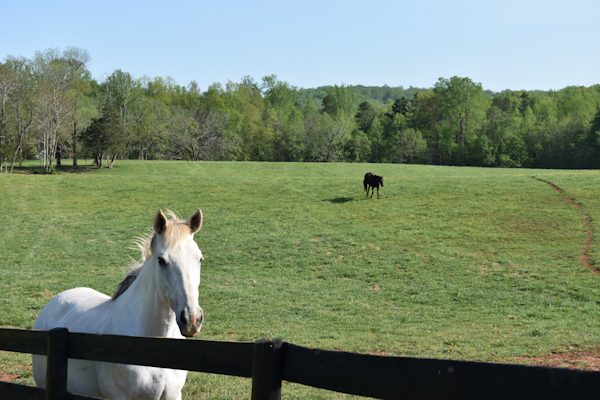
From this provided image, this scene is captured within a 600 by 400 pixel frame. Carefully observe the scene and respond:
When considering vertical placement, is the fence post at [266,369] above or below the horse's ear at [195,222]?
below

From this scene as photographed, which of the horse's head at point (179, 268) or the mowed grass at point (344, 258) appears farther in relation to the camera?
the mowed grass at point (344, 258)

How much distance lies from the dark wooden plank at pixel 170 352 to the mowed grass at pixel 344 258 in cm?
339

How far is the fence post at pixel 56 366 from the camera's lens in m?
3.33

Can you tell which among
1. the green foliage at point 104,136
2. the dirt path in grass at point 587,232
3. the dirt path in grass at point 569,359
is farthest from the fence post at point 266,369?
the green foliage at point 104,136

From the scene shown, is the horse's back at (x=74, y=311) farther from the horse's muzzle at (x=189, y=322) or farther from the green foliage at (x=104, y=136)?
the green foliage at (x=104, y=136)

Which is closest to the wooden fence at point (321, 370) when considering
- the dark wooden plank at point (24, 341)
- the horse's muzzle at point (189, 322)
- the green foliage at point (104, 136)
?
the dark wooden plank at point (24, 341)

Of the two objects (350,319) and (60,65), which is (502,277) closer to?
(350,319)

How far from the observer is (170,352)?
2.86 m

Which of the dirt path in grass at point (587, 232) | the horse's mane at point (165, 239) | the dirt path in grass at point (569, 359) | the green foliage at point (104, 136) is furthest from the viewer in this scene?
the green foliage at point (104, 136)

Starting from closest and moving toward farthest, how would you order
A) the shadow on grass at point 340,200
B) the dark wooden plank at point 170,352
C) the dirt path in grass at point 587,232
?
the dark wooden plank at point 170,352 < the dirt path in grass at point 587,232 < the shadow on grass at point 340,200

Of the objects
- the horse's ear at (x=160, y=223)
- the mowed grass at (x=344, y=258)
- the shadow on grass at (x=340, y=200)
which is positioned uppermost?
the horse's ear at (x=160, y=223)

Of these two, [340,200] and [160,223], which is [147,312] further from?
[340,200]

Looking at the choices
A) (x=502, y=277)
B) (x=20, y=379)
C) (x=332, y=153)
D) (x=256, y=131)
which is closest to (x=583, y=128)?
(x=332, y=153)

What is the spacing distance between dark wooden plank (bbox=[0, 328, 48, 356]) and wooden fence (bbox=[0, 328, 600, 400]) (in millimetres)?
132
